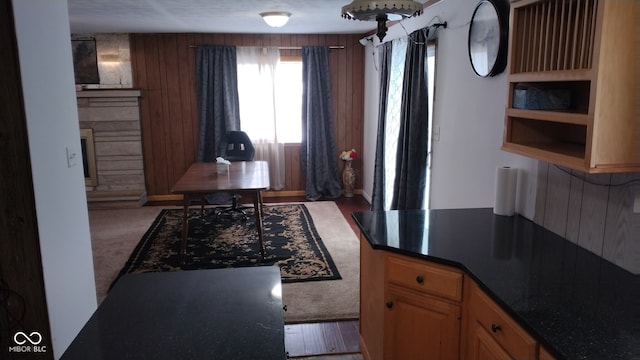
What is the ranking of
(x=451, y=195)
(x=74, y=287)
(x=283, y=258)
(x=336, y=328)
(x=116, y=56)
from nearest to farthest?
(x=74, y=287) → (x=336, y=328) → (x=451, y=195) → (x=283, y=258) → (x=116, y=56)

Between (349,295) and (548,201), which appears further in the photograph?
(349,295)

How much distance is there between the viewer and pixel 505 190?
2.46 m

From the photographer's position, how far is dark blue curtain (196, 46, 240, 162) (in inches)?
246

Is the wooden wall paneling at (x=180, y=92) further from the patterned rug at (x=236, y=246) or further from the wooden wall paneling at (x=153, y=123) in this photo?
the patterned rug at (x=236, y=246)

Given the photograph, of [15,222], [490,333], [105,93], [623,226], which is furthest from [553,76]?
[105,93]

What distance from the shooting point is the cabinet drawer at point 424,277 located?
1.92 meters

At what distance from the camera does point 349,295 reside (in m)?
3.51

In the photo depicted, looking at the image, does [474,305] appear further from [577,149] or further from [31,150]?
[31,150]

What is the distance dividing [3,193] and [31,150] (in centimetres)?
23

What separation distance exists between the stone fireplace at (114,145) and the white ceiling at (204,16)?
2.92ft

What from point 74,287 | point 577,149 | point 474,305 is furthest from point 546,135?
point 74,287

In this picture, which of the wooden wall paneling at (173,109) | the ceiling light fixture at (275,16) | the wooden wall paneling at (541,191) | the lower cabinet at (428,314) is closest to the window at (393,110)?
the ceiling light fixture at (275,16)

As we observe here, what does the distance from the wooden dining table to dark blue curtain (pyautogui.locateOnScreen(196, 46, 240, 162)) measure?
1331 mm

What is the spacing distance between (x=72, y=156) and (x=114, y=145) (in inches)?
159
